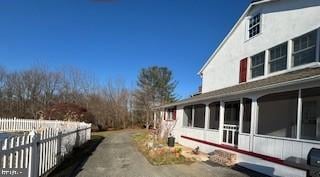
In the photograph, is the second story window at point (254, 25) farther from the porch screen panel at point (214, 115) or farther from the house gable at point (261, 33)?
the porch screen panel at point (214, 115)

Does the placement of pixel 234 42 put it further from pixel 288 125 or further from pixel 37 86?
pixel 37 86

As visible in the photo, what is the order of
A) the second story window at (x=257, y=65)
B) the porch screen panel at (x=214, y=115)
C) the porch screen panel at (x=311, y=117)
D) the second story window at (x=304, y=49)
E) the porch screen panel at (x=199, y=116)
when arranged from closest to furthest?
the porch screen panel at (x=311, y=117)
the second story window at (x=304, y=49)
the second story window at (x=257, y=65)
the porch screen panel at (x=214, y=115)
the porch screen panel at (x=199, y=116)

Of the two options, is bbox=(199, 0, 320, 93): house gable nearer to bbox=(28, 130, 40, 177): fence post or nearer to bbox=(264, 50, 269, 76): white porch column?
bbox=(264, 50, 269, 76): white porch column

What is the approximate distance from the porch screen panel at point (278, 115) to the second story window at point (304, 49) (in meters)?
1.58

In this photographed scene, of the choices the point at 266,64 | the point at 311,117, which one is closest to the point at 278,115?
the point at 311,117

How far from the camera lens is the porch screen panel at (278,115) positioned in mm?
12992

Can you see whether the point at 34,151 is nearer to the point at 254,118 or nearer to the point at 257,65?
the point at 254,118

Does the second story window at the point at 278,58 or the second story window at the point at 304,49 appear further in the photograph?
the second story window at the point at 278,58

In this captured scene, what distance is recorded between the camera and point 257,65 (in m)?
16.6

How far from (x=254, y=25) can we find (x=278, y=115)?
18.0ft

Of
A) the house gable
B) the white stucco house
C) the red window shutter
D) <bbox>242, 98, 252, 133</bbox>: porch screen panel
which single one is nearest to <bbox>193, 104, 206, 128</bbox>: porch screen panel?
the white stucco house

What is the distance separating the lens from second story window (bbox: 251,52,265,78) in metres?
16.2

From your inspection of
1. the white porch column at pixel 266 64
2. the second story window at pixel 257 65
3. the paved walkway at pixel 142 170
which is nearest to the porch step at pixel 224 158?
the paved walkway at pixel 142 170

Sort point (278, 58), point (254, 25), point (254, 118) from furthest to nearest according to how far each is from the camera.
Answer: point (254, 25) < point (278, 58) < point (254, 118)
